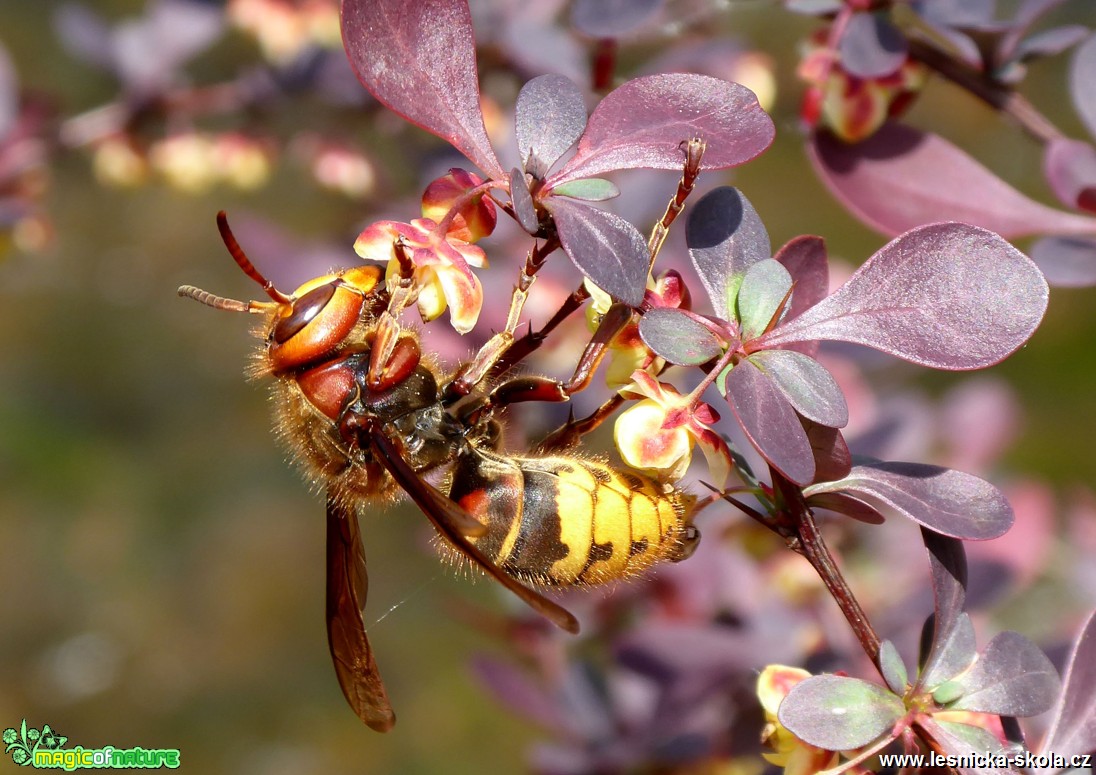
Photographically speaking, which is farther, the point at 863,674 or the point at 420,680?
the point at 420,680

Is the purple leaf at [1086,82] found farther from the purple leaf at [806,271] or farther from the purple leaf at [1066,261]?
the purple leaf at [806,271]

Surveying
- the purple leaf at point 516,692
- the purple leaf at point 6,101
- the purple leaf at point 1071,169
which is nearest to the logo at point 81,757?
the purple leaf at point 516,692

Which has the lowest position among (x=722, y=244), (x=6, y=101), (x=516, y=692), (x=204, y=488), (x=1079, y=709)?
(x=204, y=488)

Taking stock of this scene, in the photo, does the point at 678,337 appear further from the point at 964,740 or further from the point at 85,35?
the point at 85,35

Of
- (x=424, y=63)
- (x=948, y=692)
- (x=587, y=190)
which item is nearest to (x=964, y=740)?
(x=948, y=692)

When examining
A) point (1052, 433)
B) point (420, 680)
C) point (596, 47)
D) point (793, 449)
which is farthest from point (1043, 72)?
point (793, 449)

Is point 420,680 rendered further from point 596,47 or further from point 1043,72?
point 1043,72
